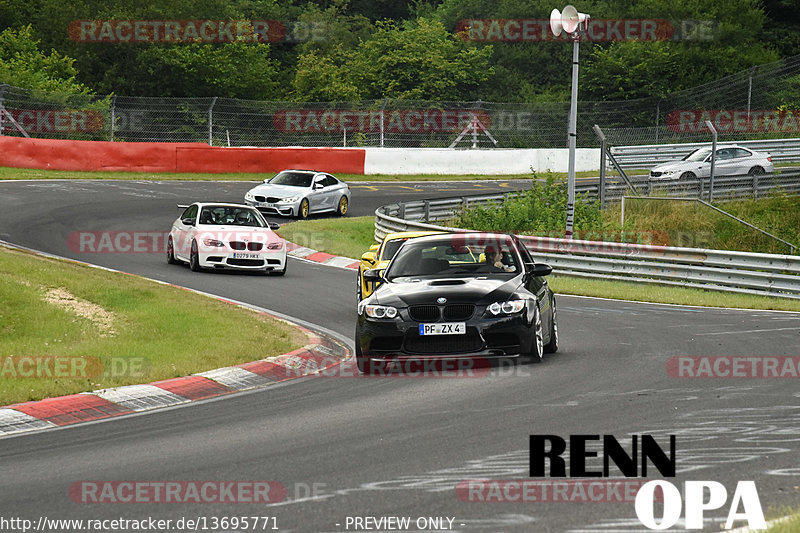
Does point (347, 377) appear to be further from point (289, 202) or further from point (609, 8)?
point (609, 8)

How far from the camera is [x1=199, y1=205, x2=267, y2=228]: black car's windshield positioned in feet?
72.6

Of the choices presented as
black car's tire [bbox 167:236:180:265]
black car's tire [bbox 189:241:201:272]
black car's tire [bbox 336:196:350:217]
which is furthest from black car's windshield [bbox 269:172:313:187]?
black car's tire [bbox 189:241:201:272]

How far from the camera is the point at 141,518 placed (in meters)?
6.27

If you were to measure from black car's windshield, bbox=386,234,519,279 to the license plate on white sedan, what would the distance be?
118 cm

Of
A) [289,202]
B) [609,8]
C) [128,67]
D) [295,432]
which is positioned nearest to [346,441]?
[295,432]

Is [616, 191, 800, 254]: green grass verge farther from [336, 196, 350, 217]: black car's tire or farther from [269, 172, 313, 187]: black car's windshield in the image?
[269, 172, 313, 187]: black car's windshield

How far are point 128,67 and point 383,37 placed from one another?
1403 centimetres

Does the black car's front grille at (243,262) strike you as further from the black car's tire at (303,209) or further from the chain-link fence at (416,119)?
the chain-link fence at (416,119)

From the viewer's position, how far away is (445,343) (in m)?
11.4

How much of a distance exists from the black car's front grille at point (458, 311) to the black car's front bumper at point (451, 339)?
82 millimetres

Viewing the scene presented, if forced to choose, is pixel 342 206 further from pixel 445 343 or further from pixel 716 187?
pixel 445 343

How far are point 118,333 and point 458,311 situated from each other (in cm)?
408

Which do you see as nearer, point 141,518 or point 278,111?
point 141,518

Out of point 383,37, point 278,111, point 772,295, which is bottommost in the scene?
point 772,295
